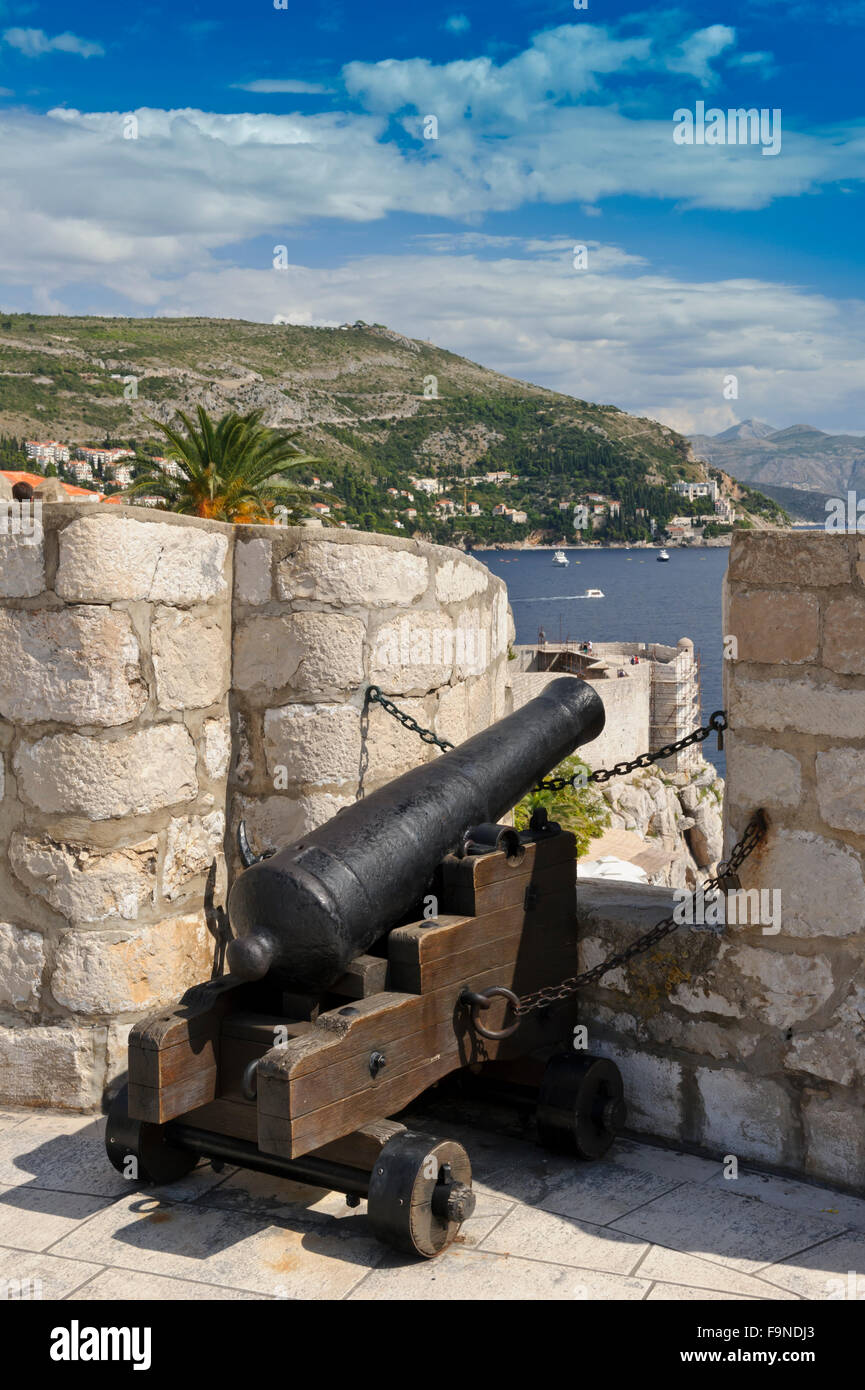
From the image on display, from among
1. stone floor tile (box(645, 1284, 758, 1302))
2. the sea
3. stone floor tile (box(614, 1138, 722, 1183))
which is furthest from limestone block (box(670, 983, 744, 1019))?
the sea

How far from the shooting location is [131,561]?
356 cm

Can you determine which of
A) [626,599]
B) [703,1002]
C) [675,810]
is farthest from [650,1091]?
[626,599]

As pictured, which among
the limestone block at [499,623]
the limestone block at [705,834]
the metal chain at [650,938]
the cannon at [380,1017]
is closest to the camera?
the cannon at [380,1017]

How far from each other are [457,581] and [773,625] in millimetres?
1439

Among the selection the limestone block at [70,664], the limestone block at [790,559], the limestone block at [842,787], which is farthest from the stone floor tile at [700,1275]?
the limestone block at [70,664]

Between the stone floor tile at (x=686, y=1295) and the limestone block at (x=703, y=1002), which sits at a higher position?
the limestone block at (x=703, y=1002)

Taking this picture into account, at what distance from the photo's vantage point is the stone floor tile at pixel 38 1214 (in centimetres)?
292

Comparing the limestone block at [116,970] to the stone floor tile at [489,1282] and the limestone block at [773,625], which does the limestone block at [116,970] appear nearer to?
the stone floor tile at [489,1282]

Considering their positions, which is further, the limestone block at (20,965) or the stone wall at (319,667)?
the stone wall at (319,667)

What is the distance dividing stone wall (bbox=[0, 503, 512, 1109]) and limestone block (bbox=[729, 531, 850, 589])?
1.25m

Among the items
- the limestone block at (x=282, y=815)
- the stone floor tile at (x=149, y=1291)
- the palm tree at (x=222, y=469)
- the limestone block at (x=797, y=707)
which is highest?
the palm tree at (x=222, y=469)

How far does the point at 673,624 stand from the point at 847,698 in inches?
3301

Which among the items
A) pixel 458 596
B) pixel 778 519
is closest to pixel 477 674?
pixel 458 596

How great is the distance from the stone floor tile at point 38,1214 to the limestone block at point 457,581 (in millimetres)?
2227
